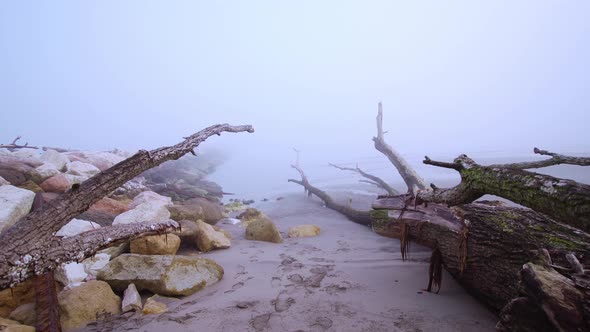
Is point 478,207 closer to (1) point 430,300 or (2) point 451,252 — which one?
(2) point 451,252

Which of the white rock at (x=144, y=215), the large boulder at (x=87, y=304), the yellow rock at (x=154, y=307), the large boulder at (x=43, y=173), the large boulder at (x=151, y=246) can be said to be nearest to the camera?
the large boulder at (x=87, y=304)

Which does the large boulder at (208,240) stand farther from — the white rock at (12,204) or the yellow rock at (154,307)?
the white rock at (12,204)

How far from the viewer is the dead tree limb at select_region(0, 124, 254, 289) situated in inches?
70.7

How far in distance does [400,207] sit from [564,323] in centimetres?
316

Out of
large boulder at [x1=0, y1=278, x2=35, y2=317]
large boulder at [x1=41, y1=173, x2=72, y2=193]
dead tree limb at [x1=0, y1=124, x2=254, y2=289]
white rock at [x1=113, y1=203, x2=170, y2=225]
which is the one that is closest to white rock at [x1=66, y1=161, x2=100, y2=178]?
large boulder at [x1=41, y1=173, x2=72, y2=193]

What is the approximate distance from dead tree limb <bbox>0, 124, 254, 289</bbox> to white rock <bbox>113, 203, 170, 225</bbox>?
3.21 m

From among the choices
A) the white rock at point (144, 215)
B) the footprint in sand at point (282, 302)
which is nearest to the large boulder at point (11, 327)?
A: the footprint in sand at point (282, 302)

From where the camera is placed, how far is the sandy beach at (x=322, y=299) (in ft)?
8.91

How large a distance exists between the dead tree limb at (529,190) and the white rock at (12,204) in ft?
20.0

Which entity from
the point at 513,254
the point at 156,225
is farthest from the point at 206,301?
the point at 513,254

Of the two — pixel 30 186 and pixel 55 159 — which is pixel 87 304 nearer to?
pixel 30 186

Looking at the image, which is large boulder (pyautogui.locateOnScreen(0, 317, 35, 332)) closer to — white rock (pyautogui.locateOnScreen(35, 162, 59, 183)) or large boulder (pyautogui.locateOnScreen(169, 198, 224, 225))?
large boulder (pyautogui.locateOnScreen(169, 198, 224, 225))

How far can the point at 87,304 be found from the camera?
10.5 feet

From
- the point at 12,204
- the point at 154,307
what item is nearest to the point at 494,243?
the point at 154,307
